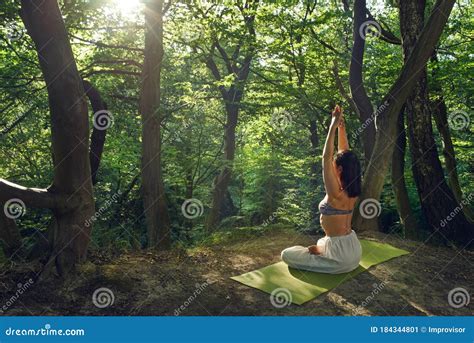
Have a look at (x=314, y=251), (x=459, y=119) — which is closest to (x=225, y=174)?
(x=459, y=119)

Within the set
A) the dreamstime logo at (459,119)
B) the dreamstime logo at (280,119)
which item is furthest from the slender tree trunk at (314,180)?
the dreamstime logo at (459,119)

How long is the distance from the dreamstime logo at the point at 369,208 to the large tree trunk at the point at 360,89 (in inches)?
56.4

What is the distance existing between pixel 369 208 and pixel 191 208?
7.54m

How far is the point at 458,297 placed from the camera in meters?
5.38

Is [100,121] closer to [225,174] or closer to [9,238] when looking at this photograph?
[9,238]

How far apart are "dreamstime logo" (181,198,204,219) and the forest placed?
0.10m

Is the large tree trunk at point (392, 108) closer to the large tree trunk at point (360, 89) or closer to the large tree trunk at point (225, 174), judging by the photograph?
the large tree trunk at point (360, 89)

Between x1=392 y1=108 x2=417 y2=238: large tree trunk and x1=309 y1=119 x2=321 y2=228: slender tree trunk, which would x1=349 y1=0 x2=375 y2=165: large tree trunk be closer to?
x1=392 y1=108 x2=417 y2=238: large tree trunk

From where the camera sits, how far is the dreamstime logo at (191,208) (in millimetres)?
13163

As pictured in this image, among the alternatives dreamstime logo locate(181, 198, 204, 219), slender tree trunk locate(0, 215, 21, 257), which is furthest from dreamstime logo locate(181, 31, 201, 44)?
slender tree trunk locate(0, 215, 21, 257)

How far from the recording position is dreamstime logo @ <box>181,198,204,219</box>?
13163 mm

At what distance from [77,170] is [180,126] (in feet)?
39.4

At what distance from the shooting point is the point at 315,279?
5.32 meters

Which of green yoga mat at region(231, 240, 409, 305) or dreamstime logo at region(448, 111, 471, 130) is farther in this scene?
dreamstime logo at region(448, 111, 471, 130)
